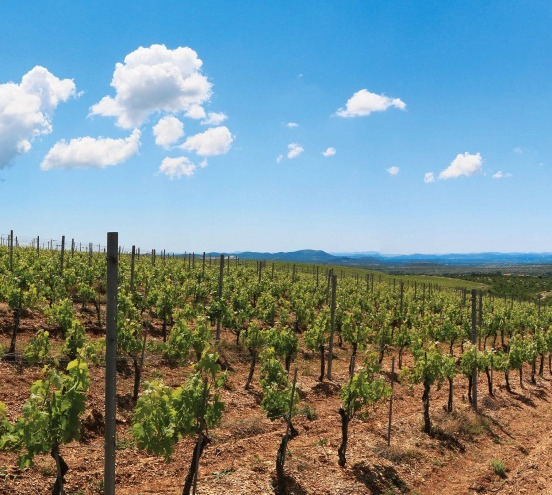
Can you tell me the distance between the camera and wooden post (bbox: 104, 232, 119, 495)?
7.52 meters

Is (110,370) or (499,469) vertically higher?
(110,370)

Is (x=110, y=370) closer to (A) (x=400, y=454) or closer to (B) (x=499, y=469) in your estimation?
(A) (x=400, y=454)

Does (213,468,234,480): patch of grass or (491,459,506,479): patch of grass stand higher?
(213,468,234,480): patch of grass

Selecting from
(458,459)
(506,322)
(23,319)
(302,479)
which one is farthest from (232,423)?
(506,322)

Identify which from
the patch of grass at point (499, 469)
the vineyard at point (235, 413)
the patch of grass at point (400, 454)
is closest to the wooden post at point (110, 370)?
the vineyard at point (235, 413)

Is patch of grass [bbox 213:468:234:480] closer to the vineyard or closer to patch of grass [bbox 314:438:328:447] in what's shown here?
the vineyard

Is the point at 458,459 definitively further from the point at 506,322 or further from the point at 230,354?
the point at 506,322

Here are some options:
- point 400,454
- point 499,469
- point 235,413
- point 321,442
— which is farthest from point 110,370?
point 499,469

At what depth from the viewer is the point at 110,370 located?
765cm

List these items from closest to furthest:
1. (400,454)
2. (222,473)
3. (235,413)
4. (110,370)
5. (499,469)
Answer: (110,370), (222,473), (499,469), (400,454), (235,413)

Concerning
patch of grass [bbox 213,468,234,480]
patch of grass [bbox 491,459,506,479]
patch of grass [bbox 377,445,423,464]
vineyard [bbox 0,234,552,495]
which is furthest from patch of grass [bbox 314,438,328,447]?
patch of grass [bbox 491,459,506,479]

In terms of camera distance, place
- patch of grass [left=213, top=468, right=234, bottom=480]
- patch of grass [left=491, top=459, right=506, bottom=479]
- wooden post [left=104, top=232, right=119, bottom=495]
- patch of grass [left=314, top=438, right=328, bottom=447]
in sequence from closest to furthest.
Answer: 1. wooden post [left=104, top=232, right=119, bottom=495]
2. patch of grass [left=213, top=468, right=234, bottom=480]
3. patch of grass [left=491, top=459, right=506, bottom=479]
4. patch of grass [left=314, top=438, right=328, bottom=447]

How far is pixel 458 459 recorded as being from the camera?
1590 cm

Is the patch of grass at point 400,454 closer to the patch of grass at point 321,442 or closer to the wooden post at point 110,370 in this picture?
the patch of grass at point 321,442
